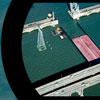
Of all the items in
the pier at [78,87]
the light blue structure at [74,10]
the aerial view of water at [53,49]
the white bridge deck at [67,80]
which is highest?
the light blue structure at [74,10]

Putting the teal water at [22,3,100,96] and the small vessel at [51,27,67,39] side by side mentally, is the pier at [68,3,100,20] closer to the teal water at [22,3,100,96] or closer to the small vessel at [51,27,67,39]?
the teal water at [22,3,100,96]

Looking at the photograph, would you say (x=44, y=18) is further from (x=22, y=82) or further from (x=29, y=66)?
(x=22, y=82)

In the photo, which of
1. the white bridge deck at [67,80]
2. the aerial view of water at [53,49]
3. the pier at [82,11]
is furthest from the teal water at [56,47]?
the white bridge deck at [67,80]

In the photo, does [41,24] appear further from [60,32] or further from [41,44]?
[41,44]

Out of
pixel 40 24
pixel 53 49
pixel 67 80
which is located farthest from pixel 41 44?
pixel 67 80

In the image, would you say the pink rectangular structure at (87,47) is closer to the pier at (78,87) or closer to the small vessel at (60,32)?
the small vessel at (60,32)
